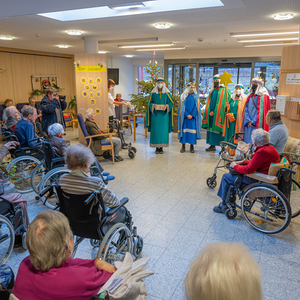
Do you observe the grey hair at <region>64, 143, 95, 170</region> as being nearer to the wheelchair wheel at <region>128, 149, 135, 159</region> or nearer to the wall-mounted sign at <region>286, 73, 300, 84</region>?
the wheelchair wheel at <region>128, 149, 135, 159</region>

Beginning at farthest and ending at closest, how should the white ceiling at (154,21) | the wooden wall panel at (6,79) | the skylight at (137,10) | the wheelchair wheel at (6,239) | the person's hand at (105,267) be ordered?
the wooden wall panel at (6,79)
the skylight at (137,10)
the white ceiling at (154,21)
the wheelchair wheel at (6,239)
the person's hand at (105,267)

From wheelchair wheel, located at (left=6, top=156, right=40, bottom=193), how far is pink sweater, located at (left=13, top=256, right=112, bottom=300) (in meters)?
3.11

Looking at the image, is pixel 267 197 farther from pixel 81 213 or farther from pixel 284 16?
pixel 284 16

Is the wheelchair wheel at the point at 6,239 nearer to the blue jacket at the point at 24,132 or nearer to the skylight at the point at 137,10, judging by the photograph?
the blue jacket at the point at 24,132

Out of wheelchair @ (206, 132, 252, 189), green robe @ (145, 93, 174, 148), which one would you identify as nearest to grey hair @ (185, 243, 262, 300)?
wheelchair @ (206, 132, 252, 189)

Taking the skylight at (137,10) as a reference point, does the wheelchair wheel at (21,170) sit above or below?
below

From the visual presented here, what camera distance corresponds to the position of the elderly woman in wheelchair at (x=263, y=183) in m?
2.91

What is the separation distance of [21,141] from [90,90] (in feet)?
9.25

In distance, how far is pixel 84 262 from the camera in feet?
4.87

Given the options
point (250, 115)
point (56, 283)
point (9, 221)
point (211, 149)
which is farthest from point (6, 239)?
point (211, 149)

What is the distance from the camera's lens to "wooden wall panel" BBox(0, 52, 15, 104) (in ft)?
28.6

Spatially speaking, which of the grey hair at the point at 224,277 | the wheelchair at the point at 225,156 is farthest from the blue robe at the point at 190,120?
the grey hair at the point at 224,277

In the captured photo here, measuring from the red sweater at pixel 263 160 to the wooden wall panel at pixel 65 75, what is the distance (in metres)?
9.32

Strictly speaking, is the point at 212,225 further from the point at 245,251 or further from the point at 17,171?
the point at 17,171
